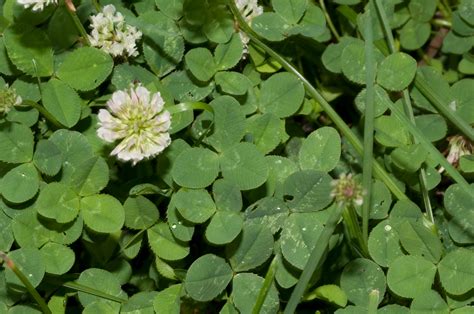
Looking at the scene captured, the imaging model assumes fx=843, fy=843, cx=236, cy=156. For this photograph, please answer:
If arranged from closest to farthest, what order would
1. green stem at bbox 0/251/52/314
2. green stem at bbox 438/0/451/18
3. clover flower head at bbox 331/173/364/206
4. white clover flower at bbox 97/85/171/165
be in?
clover flower head at bbox 331/173/364/206 → green stem at bbox 0/251/52/314 → white clover flower at bbox 97/85/171/165 → green stem at bbox 438/0/451/18

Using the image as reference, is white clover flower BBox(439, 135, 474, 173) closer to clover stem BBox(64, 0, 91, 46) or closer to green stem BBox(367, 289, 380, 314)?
green stem BBox(367, 289, 380, 314)

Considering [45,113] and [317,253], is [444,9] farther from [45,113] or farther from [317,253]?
[45,113]

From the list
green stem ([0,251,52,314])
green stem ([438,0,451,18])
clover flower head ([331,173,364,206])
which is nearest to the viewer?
clover flower head ([331,173,364,206])

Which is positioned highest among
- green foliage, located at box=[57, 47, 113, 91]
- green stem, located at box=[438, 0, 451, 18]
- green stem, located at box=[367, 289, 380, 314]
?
green foliage, located at box=[57, 47, 113, 91]

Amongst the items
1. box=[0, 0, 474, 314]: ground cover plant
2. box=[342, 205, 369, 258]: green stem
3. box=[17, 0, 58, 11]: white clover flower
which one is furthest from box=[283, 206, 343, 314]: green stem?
box=[17, 0, 58, 11]: white clover flower

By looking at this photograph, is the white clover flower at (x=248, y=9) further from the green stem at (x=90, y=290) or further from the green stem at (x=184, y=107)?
the green stem at (x=90, y=290)

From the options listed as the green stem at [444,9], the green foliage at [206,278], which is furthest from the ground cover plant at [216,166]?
the green stem at [444,9]

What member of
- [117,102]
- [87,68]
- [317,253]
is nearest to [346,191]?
[317,253]

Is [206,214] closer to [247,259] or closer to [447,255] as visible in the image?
[247,259]
